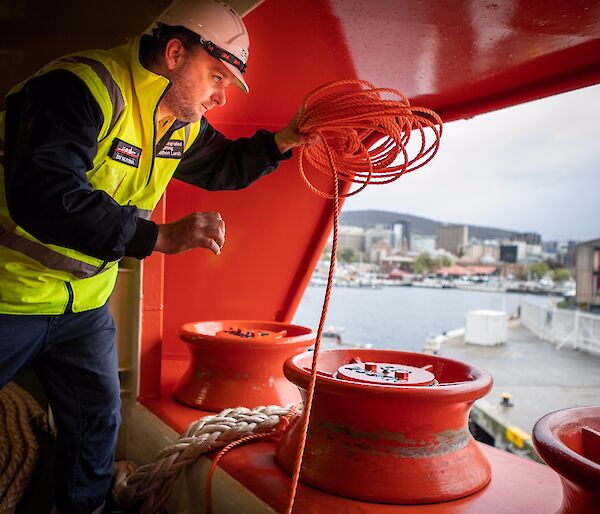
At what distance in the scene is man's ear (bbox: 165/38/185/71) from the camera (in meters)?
1.54

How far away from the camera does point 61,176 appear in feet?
3.97

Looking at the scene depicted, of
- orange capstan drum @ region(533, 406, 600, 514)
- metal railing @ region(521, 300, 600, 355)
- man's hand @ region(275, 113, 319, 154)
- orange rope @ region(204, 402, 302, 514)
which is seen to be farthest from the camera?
metal railing @ region(521, 300, 600, 355)

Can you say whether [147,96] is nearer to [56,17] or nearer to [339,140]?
[339,140]

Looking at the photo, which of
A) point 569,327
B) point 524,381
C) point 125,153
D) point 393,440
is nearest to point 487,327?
point 524,381

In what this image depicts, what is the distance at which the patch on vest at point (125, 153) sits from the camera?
1487mm

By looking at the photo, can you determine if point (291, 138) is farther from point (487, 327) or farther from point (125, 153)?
point (487, 327)

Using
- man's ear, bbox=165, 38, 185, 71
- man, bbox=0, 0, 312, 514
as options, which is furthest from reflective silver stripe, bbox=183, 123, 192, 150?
man's ear, bbox=165, 38, 185, 71

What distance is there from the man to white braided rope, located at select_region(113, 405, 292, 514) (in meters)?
0.13

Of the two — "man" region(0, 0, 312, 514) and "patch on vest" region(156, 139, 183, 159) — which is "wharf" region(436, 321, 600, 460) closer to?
"man" region(0, 0, 312, 514)

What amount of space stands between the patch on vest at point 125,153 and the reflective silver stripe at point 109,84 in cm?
6

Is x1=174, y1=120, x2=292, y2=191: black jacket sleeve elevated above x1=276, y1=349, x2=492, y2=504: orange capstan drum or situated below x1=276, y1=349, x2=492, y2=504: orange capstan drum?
above

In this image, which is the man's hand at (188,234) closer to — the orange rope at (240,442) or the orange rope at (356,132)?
the orange rope at (356,132)

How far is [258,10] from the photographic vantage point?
63.9 inches

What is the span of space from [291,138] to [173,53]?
0.47 meters
